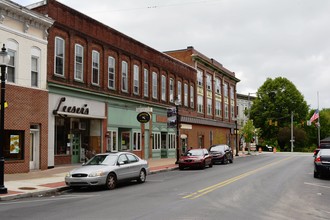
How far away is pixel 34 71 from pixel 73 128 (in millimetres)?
5304

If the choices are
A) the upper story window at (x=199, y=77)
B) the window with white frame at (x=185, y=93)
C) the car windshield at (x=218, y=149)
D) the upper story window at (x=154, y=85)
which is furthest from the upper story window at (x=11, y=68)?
the upper story window at (x=199, y=77)

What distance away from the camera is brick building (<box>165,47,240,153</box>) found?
4556cm

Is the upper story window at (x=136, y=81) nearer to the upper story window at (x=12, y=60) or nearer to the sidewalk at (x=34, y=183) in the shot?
the sidewalk at (x=34, y=183)

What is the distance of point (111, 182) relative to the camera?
15.2 meters

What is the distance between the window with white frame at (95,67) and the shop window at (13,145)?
26.0ft

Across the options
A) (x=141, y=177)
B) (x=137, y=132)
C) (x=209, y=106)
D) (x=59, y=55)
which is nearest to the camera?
(x=141, y=177)

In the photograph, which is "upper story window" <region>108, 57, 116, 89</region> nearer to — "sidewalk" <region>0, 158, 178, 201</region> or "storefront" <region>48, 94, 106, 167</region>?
"storefront" <region>48, 94, 106, 167</region>

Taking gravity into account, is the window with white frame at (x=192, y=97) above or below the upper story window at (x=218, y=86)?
below

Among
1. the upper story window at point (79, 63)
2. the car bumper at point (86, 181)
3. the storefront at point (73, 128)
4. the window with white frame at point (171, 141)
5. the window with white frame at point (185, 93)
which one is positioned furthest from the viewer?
the window with white frame at point (185, 93)

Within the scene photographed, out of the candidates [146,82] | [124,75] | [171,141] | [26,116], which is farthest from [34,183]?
[171,141]

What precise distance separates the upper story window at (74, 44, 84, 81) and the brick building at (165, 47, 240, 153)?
1669 centimetres

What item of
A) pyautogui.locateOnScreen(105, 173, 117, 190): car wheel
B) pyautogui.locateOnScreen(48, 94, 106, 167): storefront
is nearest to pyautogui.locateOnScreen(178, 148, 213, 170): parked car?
pyautogui.locateOnScreen(48, 94, 106, 167): storefront

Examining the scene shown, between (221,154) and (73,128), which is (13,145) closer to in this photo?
(73,128)

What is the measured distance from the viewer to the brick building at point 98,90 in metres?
23.5
